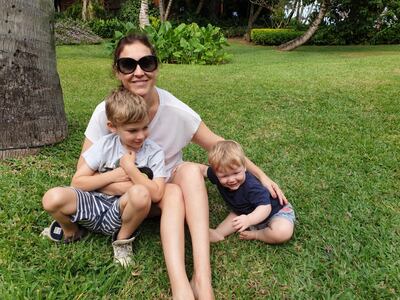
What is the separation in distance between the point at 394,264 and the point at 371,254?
0.14m

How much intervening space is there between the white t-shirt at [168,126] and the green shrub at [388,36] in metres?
19.9

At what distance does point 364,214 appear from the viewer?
2939mm

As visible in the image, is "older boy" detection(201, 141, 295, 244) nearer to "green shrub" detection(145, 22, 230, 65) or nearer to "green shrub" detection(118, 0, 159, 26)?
"green shrub" detection(145, 22, 230, 65)

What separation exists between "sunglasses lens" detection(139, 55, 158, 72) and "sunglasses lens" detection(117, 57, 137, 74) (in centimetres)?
4

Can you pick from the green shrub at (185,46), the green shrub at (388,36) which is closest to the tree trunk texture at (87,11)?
the green shrub at (185,46)

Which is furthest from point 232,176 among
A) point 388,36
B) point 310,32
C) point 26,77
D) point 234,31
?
point 234,31

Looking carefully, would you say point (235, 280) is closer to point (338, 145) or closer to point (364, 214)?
point (364, 214)

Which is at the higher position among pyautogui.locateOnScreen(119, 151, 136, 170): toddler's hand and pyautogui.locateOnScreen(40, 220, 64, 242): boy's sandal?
pyautogui.locateOnScreen(119, 151, 136, 170): toddler's hand

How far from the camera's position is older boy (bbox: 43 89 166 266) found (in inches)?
88.8

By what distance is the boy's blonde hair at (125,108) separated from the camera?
2.37m

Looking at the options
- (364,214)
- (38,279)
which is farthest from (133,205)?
(364,214)

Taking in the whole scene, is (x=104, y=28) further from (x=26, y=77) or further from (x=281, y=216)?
(x=281, y=216)

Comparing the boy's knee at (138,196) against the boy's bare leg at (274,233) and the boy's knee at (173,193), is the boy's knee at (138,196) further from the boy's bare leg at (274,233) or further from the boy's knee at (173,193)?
the boy's bare leg at (274,233)

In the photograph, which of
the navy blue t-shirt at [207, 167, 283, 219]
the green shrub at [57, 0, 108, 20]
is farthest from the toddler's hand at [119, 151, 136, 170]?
the green shrub at [57, 0, 108, 20]
